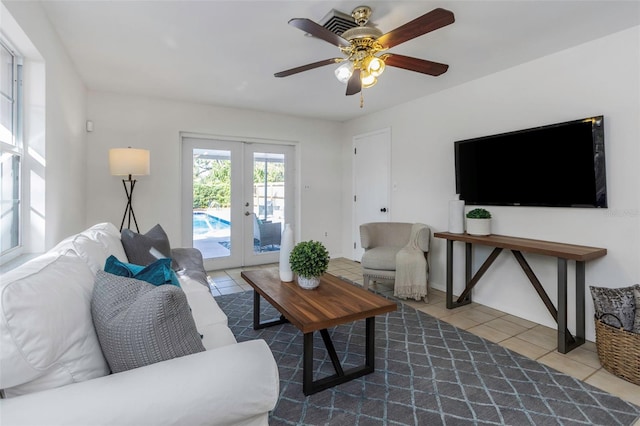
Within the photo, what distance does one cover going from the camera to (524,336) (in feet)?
8.66

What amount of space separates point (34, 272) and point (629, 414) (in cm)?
280

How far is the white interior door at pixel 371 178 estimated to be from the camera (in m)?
4.66

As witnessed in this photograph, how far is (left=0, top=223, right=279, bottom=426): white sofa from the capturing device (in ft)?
2.70

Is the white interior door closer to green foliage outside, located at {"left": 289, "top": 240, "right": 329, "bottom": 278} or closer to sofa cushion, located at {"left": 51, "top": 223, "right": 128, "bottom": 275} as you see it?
green foliage outside, located at {"left": 289, "top": 240, "right": 329, "bottom": 278}

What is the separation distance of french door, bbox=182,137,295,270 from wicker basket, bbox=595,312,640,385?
399 cm

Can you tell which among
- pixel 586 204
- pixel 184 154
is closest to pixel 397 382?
pixel 586 204

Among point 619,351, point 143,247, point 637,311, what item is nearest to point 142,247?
point 143,247

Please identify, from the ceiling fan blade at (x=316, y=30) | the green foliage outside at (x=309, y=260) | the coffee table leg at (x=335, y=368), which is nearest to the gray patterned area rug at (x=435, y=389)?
the coffee table leg at (x=335, y=368)

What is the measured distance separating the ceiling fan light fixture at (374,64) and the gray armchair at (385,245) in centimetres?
198

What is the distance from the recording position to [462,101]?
3508mm

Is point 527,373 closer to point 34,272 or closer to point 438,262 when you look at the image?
point 438,262

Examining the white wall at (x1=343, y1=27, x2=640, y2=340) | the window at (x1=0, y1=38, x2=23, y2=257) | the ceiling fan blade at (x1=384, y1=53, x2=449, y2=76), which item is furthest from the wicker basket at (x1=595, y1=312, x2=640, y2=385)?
the window at (x1=0, y1=38, x2=23, y2=257)

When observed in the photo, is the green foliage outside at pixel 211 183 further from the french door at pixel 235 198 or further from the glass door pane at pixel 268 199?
the glass door pane at pixel 268 199

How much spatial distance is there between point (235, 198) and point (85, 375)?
12.9ft
